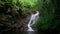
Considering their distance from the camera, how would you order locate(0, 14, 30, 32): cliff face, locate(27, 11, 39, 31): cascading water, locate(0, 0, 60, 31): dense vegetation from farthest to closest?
locate(27, 11, 39, 31): cascading water
locate(0, 14, 30, 32): cliff face
locate(0, 0, 60, 31): dense vegetation

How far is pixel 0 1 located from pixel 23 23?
69cm

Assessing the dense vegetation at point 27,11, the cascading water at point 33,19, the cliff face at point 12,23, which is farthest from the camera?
the cascading water at point 33,19

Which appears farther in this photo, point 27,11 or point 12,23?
point 27,11

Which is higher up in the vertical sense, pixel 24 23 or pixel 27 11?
pixel 27 11

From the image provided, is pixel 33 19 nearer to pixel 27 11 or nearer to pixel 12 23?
pixel 27 11

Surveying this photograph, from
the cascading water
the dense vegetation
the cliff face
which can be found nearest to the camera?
the dense vegetation

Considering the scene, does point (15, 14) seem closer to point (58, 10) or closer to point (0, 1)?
point (0, 1)

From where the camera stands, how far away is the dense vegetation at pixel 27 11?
441cm

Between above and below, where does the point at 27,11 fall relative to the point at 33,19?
above

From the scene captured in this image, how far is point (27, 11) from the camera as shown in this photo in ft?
15.5

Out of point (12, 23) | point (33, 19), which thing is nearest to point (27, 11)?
point (33, 19)

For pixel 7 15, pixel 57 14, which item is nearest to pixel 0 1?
pixel 7 15

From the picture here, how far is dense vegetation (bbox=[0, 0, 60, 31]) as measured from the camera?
4.41 m

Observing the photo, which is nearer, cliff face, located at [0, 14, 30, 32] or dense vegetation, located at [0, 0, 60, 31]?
dense vegetation, located at [0, 0, 60, 31]
